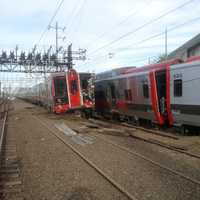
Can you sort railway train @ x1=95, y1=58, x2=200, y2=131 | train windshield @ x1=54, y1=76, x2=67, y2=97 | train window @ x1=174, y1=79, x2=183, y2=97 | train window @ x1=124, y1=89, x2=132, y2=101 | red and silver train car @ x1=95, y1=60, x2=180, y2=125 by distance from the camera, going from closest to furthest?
railway train @ x1=95, y1=58, x2=200, y2=131
train window @ x1=174, y1=79, x2=183, y2=97
red and silver train car @ x1=95, y1=60, x2=180, y2=125
train window @ x1=124, y1=89, x2=132, y2=101
train windshield @ x1=54, y1=76, x2=67, y2=97

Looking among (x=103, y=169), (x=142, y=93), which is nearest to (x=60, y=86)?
(x=142, y=93)

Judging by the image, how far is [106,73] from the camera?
2002cm

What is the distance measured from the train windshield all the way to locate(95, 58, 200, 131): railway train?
3.59 m

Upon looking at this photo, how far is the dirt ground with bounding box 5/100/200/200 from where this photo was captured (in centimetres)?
566

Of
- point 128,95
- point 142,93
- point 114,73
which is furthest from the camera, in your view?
point 114,73

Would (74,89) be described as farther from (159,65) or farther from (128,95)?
(159,65)

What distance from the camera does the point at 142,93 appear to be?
46.7ft

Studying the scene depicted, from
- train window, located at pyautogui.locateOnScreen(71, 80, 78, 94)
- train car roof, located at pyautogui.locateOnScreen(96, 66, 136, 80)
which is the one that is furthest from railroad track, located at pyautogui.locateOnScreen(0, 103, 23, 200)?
train window, located at pyautogui.locateOnScreen(71, 80, 78, 94)

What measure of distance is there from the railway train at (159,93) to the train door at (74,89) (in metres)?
2.96

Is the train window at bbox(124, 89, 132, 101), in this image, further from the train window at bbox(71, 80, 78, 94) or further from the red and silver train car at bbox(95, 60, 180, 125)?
the train window at bbox(71, 80, 78, 94)

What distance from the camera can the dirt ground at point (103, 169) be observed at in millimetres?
5664

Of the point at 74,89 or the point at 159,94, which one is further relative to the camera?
the point at 74,89

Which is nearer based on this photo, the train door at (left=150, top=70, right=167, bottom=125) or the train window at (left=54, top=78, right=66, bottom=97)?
the train door at (left=150, top=70, right=167, bottom=125)

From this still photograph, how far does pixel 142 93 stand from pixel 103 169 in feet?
24.5
